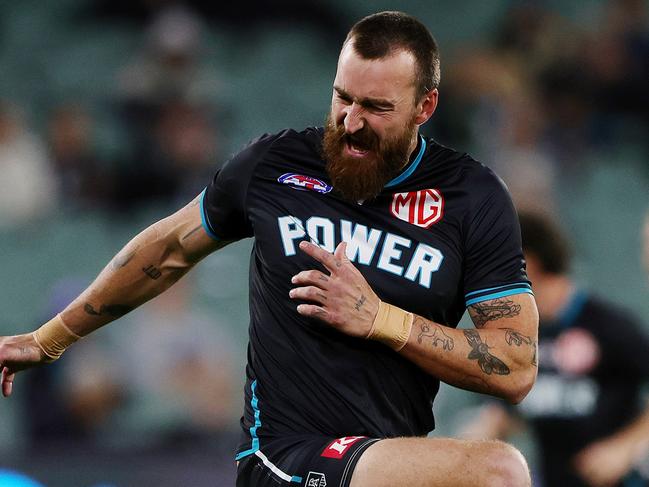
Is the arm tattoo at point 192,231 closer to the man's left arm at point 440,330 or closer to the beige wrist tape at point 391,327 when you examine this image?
the man's left arm at point 440,330

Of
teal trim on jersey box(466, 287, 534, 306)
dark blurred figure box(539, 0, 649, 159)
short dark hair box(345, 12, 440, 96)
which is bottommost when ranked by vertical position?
teal trim on jersey box(466, 287, 534, 306)

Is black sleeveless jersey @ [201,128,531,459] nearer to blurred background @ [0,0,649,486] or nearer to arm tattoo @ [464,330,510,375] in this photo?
arm tattoo @ [464,330,510,375]

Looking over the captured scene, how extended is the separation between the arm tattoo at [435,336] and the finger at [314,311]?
328 mm

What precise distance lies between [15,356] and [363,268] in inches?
55.6

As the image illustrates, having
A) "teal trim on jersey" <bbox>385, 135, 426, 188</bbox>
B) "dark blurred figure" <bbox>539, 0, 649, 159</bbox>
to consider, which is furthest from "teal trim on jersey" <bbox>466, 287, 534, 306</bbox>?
"dark blurred figure" <bbox>539, 0, 649, 159</bbox>

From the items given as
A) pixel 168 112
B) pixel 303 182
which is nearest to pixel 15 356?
pixel 303 182

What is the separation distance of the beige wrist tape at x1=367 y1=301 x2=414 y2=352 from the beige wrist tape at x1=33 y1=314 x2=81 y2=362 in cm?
135

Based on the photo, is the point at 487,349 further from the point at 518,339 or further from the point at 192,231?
the point at 192,231

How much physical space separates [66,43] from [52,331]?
6911 millimetres

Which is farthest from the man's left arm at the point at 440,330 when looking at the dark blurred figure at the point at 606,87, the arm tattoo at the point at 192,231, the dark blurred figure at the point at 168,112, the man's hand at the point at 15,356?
the dark blurred figure at the point at 606,87

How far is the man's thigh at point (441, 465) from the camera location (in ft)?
11.1

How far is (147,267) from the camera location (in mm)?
4254

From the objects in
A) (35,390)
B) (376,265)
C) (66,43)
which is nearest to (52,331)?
(376,265)

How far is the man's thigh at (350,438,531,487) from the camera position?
3375 mm
